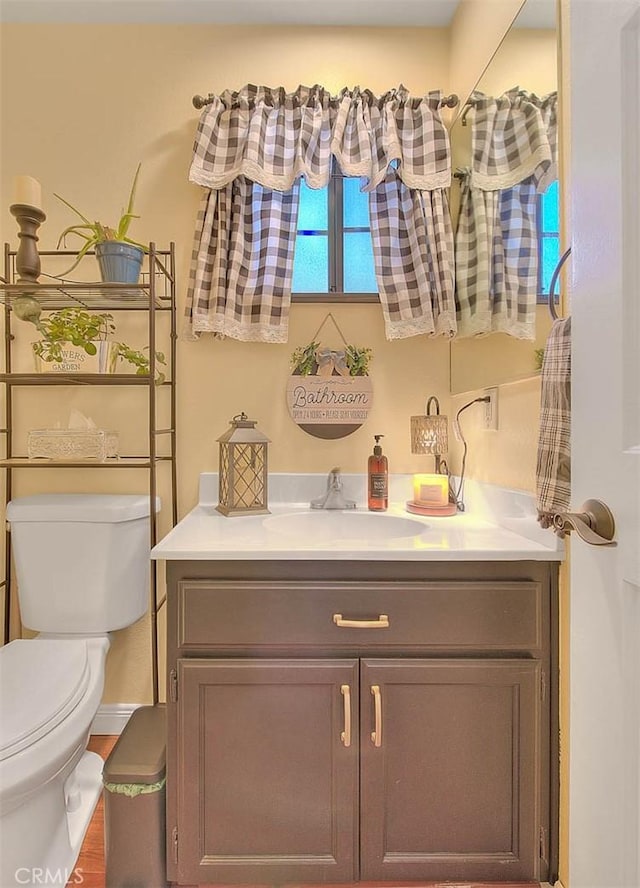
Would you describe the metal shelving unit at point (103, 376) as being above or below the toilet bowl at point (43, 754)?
above

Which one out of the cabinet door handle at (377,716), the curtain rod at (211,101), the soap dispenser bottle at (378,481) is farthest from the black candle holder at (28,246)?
the cabinet door handle at (377,716)

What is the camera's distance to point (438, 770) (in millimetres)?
1079

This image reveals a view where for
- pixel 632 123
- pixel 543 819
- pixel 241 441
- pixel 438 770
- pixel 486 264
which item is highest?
pixel 486 264

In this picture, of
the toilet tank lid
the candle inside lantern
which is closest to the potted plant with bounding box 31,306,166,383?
the toilet tank lid

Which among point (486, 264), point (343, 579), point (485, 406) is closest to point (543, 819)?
point (343, 579)

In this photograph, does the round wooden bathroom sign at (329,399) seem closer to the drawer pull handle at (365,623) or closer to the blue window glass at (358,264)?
the blue window glass at (358,264)

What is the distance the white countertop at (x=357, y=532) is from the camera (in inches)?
42.2

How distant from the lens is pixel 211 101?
161 centimetres

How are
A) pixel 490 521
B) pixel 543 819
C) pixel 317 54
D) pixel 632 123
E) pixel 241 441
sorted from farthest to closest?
pixel 317 54 → pixel 241 441 → pixel 490 521 → pixel 543 819 → pixel 632 123

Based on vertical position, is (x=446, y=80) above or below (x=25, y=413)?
above

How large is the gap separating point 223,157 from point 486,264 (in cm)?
92

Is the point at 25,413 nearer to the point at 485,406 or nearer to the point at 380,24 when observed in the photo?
the point at 485,406

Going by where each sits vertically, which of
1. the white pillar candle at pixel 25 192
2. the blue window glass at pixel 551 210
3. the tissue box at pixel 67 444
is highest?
the white pillar candle at pixel 25 192

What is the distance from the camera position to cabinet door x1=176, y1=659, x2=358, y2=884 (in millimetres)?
1076
